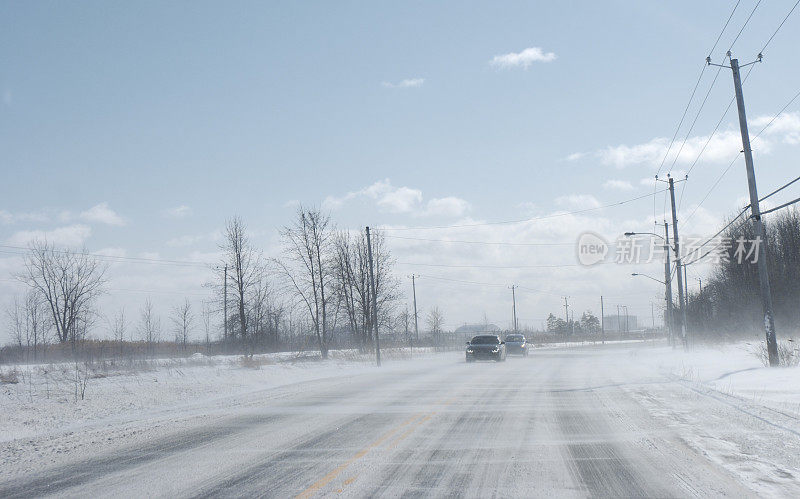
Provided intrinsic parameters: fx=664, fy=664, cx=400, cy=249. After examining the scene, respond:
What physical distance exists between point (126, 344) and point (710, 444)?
47853 mm

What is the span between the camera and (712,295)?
73.8 meters

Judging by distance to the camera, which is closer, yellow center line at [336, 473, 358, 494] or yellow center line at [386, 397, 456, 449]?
yellow center line at [336, 473, 358, 494]

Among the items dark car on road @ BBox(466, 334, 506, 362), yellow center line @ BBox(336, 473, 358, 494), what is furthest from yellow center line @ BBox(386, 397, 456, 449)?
dark car on road @ BBox(466, 334, 506, 362)

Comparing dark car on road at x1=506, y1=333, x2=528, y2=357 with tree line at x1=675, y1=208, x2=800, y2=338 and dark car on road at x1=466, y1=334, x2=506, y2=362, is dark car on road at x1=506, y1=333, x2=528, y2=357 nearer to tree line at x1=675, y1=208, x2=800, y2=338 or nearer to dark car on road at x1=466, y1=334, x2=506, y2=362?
dark car on road at x1=466, y1=334, x2=506, y2=362

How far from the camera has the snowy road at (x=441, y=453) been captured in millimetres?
7395

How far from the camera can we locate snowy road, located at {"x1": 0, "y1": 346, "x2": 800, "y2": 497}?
7.39m

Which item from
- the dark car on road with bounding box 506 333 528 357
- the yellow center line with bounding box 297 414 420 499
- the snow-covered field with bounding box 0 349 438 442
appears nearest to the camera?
the yellow center line with bounding box 297 414 420 499

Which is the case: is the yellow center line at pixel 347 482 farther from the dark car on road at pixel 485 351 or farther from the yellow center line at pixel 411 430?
the dark car on road at pixel 485 351

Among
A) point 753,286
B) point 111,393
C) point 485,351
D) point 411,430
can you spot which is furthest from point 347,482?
point 753,286

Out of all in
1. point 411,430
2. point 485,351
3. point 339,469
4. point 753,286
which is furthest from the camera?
point 753,286

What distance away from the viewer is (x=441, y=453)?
9484 mm

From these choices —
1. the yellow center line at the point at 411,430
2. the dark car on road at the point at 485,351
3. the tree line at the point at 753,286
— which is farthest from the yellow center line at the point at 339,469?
the tree line at the point at 753,286

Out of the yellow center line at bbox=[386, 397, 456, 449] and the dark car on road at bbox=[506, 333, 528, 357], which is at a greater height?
the yellow center line at bbox=[386, 397, 456, 449]

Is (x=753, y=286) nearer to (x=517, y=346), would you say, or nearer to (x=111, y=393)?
(x=517, y=346)
